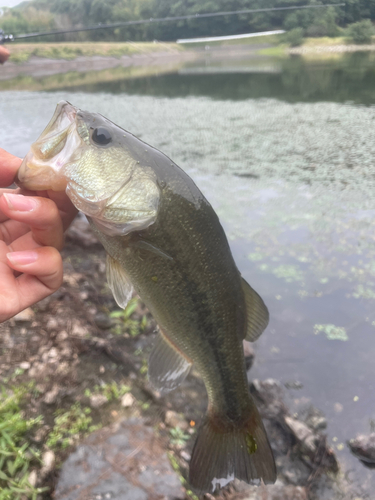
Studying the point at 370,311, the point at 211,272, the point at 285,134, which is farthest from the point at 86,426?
the point at 285,134

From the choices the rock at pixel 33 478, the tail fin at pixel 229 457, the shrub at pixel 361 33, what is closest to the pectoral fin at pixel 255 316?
the tail fin at pixel 229 457

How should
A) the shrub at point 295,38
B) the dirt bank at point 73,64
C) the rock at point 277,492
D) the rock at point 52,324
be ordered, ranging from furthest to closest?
the shrub at point 295,38 < the dirt bank at point 73,64 < the rock at point 52,324 < the rock at point 277,492

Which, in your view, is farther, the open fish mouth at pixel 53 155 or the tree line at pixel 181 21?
the tree line at pixel 181 21

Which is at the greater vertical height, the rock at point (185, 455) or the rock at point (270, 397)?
the rock at point (185, 455)

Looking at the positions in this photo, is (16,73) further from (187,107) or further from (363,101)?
(363,101)

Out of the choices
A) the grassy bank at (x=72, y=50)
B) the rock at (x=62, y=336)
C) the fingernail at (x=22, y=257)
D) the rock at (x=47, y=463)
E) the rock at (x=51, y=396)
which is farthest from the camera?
the grassy bank at (x=72, y=50)

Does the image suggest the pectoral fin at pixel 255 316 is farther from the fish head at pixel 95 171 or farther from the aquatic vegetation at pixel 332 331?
the aquatic vegetation at pixel 332 331

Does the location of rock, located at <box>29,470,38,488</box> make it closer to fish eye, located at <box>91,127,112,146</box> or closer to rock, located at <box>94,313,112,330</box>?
rock, located at <box>94,313,112,330</box>

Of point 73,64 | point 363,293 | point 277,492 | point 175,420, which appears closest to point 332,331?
point 363,293
